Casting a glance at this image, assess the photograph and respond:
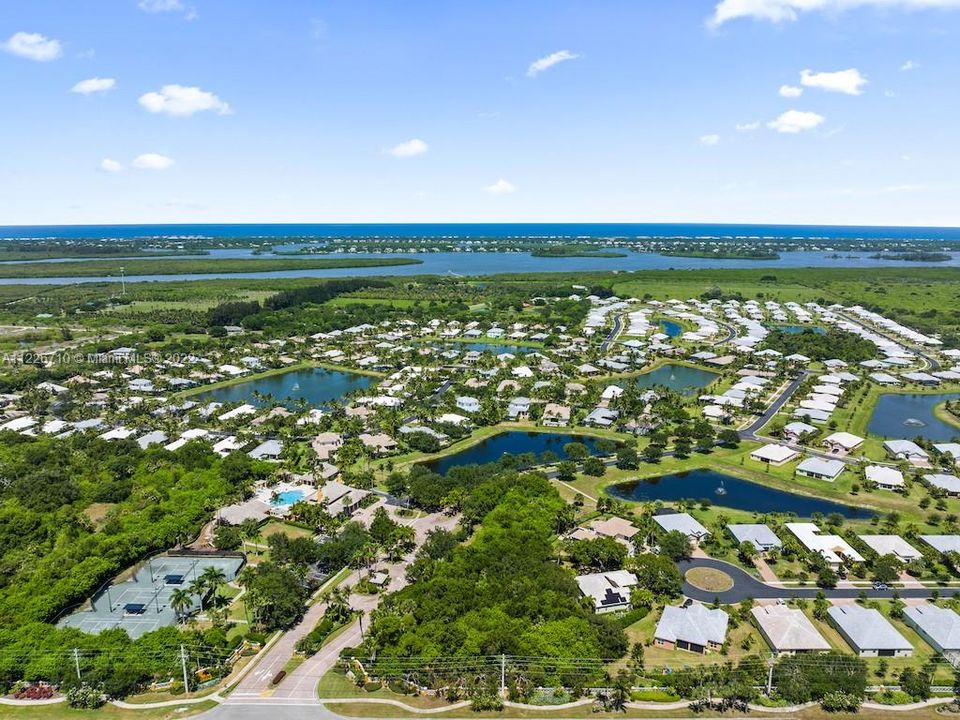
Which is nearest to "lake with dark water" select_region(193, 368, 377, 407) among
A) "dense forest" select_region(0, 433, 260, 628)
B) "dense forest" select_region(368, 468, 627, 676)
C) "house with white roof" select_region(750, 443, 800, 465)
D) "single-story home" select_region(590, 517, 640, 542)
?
"dense forest" select_region(0, 433, 260, 628)

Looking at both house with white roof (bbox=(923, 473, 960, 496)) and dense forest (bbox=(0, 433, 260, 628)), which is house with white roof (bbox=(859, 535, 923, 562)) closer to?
house with white roof (bbox=(923, 473, 960, 496))

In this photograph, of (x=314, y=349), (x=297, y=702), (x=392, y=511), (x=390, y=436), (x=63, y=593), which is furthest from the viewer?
(x=314, y=349)

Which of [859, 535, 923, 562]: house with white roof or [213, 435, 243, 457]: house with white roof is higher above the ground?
[213, 435, 243, 457]: house with white roof

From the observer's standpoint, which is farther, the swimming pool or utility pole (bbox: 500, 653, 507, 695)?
the swimming pool

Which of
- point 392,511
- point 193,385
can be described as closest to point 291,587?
point 392,511

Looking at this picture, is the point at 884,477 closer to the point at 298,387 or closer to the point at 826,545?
the point at 826,545

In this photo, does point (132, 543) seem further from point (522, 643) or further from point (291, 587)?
point (522, 643)
